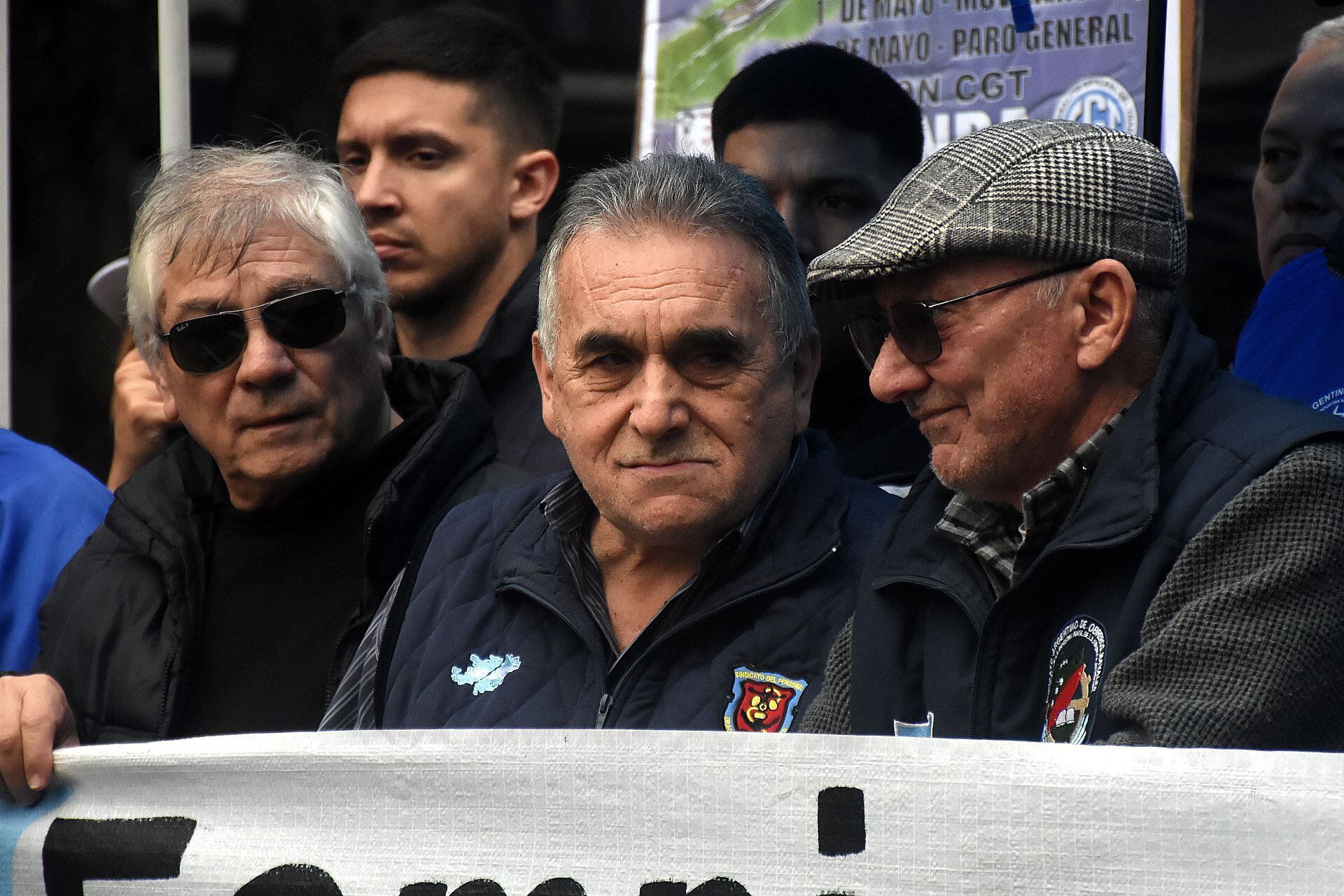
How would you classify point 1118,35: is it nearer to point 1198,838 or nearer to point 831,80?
point 831,80

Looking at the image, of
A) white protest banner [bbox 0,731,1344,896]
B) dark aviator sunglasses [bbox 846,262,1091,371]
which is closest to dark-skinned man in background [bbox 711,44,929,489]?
dark aviator sunglasses [bbox 846,262,1091,371]

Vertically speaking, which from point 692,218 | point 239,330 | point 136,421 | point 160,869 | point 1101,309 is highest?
point 692,218

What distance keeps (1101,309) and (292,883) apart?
1414 millimetres

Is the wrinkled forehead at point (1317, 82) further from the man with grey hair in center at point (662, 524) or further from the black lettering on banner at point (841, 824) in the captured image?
the black lettering on banner at point (841, 824)

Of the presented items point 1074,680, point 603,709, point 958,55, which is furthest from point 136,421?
point 1074,680

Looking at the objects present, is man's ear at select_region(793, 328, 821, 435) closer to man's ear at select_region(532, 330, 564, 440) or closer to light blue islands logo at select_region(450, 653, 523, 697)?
man's ear at select_region(532, 330, 564, 440)

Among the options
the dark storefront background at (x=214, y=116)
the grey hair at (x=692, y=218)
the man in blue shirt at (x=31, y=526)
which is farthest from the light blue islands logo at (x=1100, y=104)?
the man in blue shirt at (x=31, y=526)

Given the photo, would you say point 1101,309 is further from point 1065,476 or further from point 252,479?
point 252,479

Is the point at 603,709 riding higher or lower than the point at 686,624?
lower

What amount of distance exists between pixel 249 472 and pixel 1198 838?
2025mm

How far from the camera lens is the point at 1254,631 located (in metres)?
1.87

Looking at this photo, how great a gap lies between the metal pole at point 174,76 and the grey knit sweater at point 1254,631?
307 cm

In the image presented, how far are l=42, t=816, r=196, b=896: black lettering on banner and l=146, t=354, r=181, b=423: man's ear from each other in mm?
1095

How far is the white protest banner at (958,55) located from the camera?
3486 millimetres
